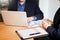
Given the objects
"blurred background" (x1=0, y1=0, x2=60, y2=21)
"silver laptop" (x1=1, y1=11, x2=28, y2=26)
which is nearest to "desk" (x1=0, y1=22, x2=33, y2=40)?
"silver laptop" (x1=1, y1=11, x2=28, y2=26)

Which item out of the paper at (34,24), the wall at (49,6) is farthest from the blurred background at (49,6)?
the paper at (34,24)

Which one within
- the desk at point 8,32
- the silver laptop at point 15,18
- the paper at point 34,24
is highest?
the silver laptop at point 15,18

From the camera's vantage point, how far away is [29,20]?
73.4 inches

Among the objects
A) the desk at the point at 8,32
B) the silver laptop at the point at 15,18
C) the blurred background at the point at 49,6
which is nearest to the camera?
the desk at the point at 8,32

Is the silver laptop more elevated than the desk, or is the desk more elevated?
the silver laptop

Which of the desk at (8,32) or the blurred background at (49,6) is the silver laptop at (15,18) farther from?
the blurred background at (49,6)

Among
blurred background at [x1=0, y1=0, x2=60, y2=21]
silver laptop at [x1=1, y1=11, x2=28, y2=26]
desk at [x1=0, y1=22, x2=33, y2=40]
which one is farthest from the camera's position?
blurred background at [x1=0, y1=0, x2=60, y2=21]

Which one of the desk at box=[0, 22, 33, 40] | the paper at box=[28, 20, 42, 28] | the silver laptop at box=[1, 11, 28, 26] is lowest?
the desk at box=[0, 22, 33, 40]

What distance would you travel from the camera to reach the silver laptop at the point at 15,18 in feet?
5.83

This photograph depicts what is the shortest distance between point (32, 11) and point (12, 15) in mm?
607

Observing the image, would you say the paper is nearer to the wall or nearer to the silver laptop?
the silver laptop

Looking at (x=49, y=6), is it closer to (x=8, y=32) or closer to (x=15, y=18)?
(x=15, y=18)

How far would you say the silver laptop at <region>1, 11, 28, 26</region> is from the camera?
69.9 inches

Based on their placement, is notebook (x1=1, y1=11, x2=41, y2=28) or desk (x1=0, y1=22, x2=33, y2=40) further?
notebook (x1=1, y1=11, x2=41, y2=28)
